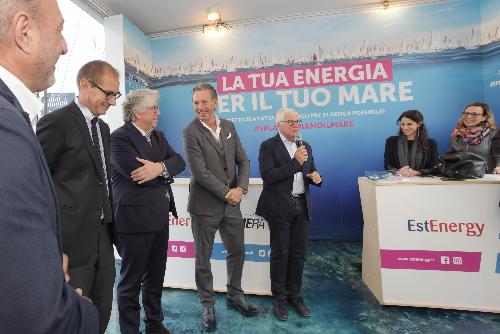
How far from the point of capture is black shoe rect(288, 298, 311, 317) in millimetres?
2520

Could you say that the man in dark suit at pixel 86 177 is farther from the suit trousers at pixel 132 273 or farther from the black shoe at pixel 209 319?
the black shoe at pixel 209 319

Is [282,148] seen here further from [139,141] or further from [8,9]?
[8,9]

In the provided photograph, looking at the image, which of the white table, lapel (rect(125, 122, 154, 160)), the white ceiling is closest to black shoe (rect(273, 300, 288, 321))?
the white table

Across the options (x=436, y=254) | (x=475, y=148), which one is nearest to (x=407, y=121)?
(x=475, y=148)

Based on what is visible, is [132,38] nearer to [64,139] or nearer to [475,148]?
[64,139]

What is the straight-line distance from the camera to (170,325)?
244 centimetres

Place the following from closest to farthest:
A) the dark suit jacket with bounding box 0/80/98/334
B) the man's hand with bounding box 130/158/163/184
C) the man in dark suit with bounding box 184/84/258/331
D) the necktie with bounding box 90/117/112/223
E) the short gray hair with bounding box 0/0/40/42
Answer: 1. the dark suit jacket with bounding box 0/80/98/334
2. the short gray hair with bounding box 0/0/40/42
3. the necktie with bounding box 90/117/112/223
4. the man's hand with bounding box 130/158/163/184
5. the man in dark suit with bounding box 184/84/258/331

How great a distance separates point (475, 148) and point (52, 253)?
368 cm

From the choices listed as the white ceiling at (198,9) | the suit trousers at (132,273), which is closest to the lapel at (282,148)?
the suit trousers at (132,273)

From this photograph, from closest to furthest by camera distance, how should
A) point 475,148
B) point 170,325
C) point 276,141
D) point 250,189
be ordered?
point 170,325
point 276,141
point 250,189
point 475,148

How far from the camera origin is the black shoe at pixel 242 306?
2535 millimetres

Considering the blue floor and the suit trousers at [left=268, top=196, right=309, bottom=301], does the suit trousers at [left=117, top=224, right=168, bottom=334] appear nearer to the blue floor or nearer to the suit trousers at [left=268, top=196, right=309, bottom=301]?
the blue floor

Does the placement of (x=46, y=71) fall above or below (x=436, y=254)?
above

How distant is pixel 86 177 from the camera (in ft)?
4.97
